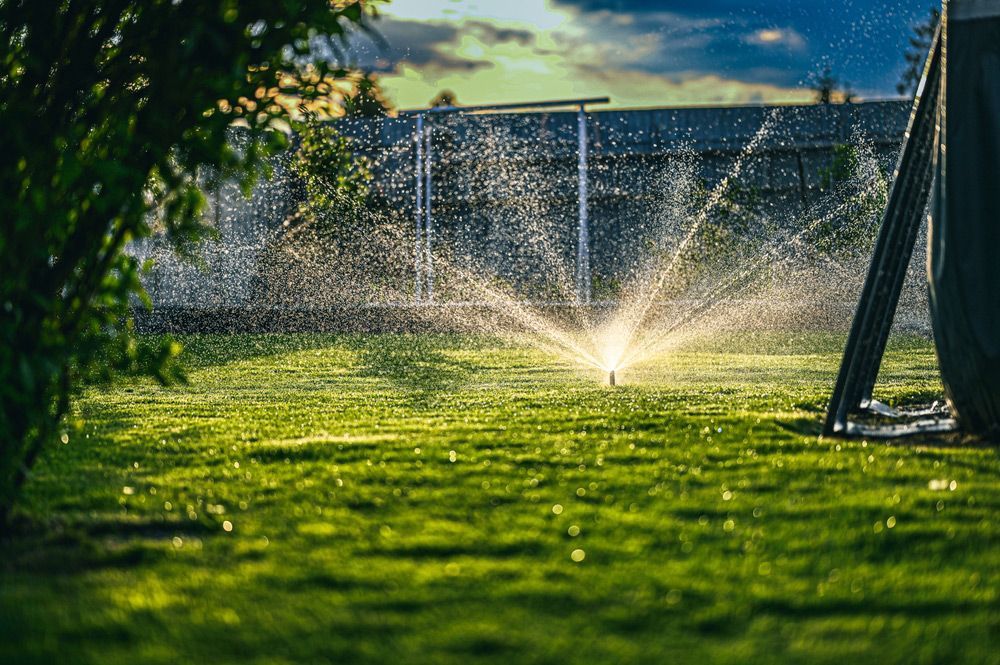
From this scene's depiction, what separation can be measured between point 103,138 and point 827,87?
24.4 metres

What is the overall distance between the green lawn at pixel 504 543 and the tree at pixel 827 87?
2033cm

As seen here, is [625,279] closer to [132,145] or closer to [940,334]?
[940,334]

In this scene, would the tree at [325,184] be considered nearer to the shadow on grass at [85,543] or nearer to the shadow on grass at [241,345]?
the shadow on grass at [241,345]

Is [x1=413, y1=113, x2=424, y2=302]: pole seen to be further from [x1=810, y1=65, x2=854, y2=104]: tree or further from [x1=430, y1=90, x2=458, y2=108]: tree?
[x1=430, y1=90, x2=458, y2=108]: tree

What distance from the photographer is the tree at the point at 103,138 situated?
2.42 m

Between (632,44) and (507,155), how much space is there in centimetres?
334

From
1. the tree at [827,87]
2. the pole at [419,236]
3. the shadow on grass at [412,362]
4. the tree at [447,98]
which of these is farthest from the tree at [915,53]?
the shadow on grass at [412,362]

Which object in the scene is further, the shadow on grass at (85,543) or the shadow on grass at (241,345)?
the shadow on grass at (241,345)

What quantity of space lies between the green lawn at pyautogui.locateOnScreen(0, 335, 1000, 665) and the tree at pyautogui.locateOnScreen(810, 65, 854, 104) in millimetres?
20329

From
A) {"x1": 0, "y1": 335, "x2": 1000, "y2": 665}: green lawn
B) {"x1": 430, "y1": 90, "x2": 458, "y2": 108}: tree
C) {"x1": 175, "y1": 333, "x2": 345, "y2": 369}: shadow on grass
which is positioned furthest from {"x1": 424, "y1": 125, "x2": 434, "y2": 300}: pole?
{"x1": 430, "y1": 90, "x2": 458, "y2": 108}: tree

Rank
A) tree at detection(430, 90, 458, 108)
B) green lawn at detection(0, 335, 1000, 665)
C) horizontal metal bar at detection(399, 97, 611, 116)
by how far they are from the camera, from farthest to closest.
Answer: tree at detection(430, 90, 458, 108) < horizontal metal bar at detection(399, 97, 611, 116) < green lawn at detection(0, 335, 1000, 665)

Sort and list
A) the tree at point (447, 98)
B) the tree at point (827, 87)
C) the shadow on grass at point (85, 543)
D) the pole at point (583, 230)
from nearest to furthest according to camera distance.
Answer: the shadow on grass at point (85, 543) < the pole at point (583, 230) < the tree at point (827, 87) < the tree at point (447, 98)

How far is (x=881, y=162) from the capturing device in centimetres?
1747

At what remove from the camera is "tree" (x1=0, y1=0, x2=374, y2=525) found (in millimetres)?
2422
